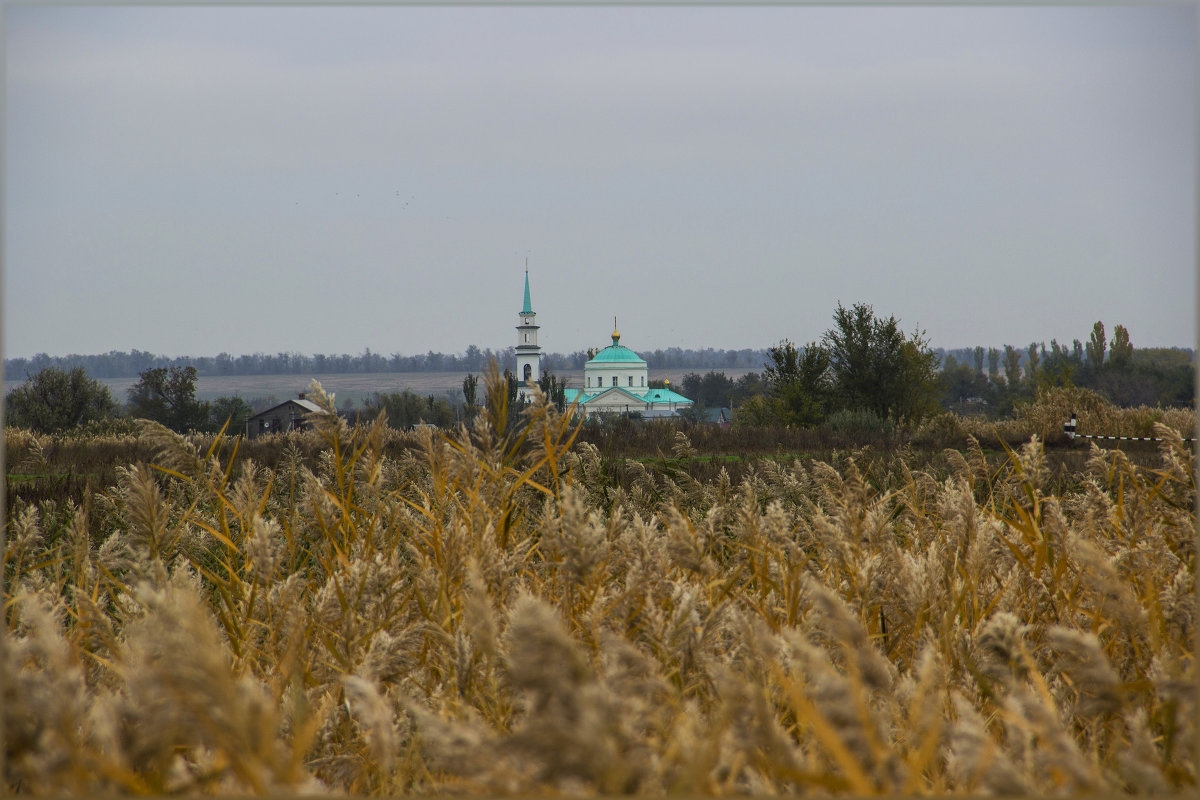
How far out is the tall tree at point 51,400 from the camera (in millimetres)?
36531

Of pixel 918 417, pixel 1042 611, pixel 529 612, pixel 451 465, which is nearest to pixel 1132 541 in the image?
pixel 1042 611

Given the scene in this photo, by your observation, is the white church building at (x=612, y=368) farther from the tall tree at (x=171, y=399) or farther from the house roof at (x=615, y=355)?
the tall tree at (x=171, y=399)

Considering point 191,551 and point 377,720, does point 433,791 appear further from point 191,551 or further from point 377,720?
point 191,551

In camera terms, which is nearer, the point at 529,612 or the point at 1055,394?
the point at 529,612

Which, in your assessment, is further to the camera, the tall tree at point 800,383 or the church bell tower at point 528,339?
the church bell tower at point 528,339

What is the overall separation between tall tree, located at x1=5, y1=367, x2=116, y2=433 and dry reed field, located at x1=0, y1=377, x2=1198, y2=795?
132ft

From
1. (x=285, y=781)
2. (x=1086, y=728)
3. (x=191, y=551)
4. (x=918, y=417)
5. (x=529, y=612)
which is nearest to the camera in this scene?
(x=529, y=612)

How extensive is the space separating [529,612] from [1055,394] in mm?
23608

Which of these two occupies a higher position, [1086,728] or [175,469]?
[175,469]

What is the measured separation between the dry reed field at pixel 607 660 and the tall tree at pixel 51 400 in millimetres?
40100

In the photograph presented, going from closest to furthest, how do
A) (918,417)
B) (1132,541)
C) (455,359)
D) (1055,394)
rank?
(1132,541)
(1055,394)
(918,417)
(455,359)

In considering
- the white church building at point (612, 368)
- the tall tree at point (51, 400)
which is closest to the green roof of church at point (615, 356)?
the white church building at point (612, 368)

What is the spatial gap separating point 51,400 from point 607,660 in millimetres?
44314

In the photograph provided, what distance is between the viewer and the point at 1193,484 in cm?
277
